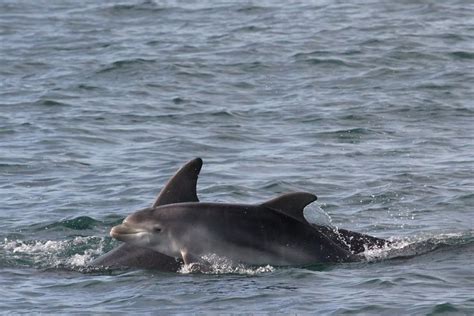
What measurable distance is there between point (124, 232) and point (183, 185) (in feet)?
2.90

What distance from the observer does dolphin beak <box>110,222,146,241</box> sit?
16219 millimetres

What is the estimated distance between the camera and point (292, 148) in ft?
79.4

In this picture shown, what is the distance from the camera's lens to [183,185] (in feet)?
54.2

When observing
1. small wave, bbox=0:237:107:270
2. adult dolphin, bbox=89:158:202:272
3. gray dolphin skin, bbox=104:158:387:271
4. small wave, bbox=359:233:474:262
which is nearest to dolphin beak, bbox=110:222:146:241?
gray dolphin skin, bbox=104:158:387:271

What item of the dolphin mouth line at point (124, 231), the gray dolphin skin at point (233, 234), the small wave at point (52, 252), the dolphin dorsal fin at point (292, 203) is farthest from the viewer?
the small wave at point (52, 252)

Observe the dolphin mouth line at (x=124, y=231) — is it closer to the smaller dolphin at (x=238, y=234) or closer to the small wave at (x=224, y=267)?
the smaller dolphin at (x=238, y=234)

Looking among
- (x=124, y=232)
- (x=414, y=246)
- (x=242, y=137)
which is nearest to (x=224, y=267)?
(x=124, y=232)

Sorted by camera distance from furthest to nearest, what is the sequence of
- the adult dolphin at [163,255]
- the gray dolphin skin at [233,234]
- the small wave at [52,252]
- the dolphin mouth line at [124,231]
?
the small wave at [52,252]
the adult dolphin at [163,255]
the dolphin mouth line at [124,231]
the gray dolphin skin at [233,234]

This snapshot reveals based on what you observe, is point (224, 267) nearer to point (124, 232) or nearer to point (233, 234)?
point (233, 234)

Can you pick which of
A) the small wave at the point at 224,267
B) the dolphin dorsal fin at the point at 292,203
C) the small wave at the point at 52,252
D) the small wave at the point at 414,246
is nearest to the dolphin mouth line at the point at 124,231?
the small wave at the point at 224,267

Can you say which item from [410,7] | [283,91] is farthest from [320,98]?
[410,7]

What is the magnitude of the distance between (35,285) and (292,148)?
8.73 m

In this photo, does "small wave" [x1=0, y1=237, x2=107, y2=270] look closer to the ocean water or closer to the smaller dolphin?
the ocean water

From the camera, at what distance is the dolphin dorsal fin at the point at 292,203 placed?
1554cm
